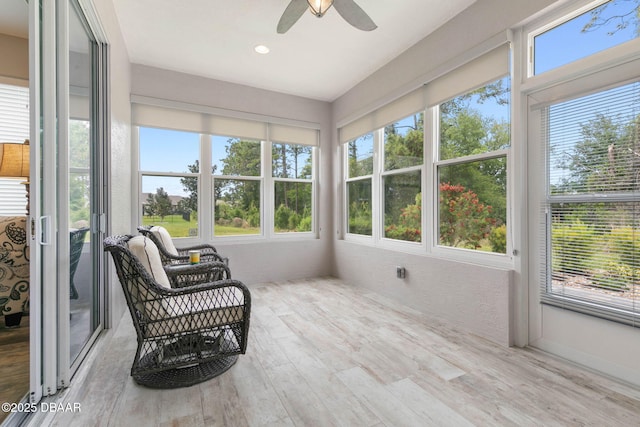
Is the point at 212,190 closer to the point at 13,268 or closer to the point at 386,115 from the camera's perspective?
the point at 13,268

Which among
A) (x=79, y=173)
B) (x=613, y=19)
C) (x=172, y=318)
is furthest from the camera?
(x=79, y=173)

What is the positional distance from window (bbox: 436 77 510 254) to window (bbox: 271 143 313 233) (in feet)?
7.46

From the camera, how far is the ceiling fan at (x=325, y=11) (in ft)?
7.06

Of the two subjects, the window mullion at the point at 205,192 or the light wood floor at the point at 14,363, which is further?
the window mullion at the point at 205,192

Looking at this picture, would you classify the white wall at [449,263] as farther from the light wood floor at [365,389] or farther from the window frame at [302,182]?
the window frame at [302,182]

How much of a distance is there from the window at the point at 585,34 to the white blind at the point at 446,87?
247 millimetres

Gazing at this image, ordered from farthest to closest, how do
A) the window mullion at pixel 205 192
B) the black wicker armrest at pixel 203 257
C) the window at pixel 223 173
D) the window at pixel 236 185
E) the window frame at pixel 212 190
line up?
the window at pixel 236 185, the window mullion at pixel 205 192, the window at pixel 223 173, the window frame at pixel 212 190, the black wicker armrest at pixel 203 257

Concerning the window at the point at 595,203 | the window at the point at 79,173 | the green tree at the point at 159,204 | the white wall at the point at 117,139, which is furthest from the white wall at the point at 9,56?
the window at the point at 595,203

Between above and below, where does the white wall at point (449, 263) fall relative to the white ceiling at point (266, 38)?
below

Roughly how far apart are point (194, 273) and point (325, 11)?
228 centimetres

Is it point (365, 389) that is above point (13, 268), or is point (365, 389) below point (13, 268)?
below

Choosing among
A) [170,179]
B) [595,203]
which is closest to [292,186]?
[170,179]

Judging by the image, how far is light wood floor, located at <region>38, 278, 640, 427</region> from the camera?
1571 mm

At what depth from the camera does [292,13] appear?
2.33 m
